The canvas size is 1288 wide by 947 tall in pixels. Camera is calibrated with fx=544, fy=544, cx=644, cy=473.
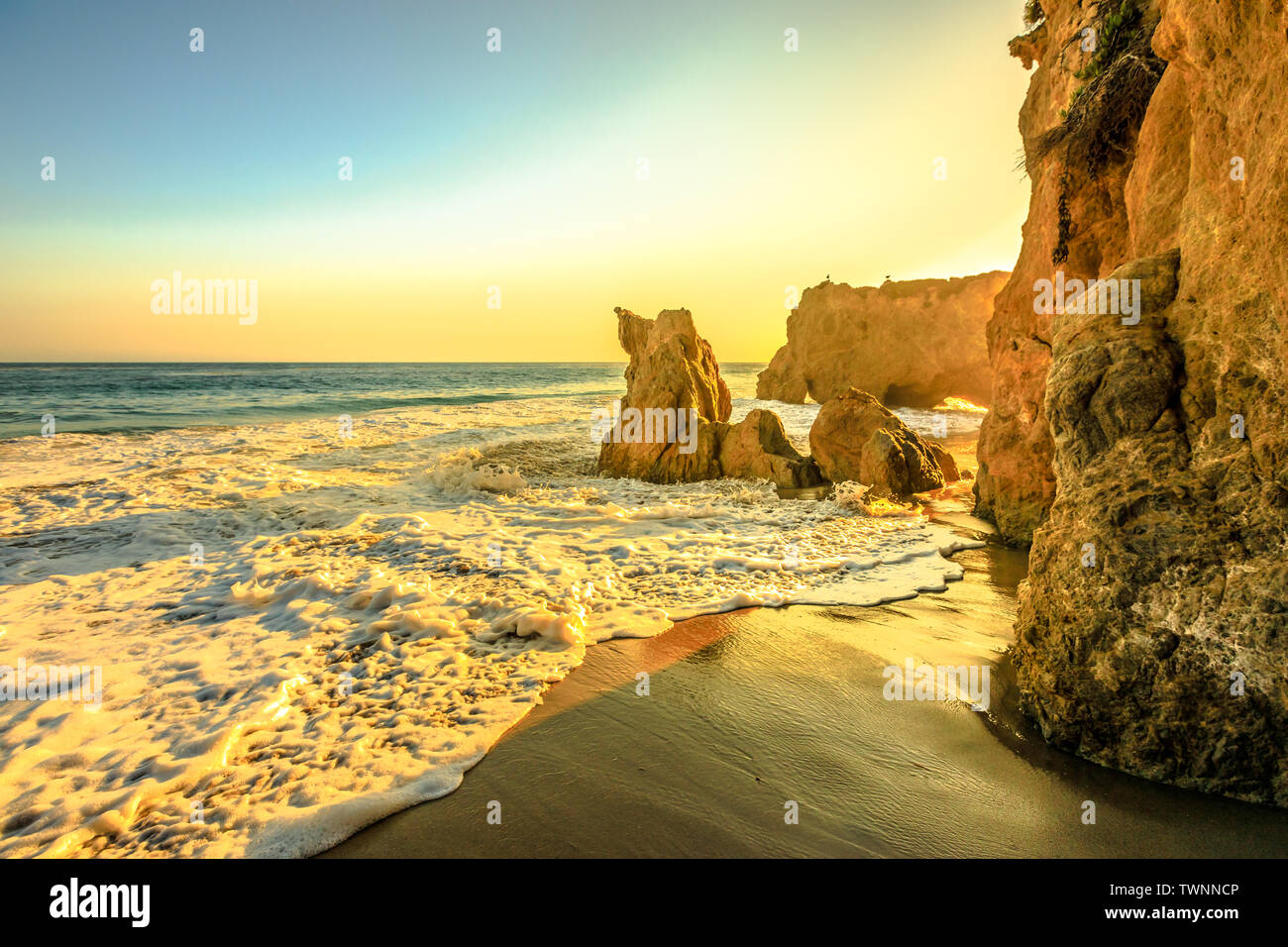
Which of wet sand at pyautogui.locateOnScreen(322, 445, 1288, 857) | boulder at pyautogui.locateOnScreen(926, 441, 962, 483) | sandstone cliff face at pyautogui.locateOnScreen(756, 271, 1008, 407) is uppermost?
sandstone cliff face at pyautogui.locateOnScreen(756, 271, 1008, 407)

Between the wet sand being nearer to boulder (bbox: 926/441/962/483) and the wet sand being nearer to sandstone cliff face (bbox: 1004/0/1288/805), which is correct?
sandstone cliff face (bbox: 1004/0/1288/805)

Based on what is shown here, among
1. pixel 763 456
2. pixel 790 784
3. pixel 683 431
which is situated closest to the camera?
pixel 790 784

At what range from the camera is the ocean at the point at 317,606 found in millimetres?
2967

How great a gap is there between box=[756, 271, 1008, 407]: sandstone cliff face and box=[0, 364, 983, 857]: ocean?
2459 cm

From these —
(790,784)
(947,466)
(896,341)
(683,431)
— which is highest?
(896,341)

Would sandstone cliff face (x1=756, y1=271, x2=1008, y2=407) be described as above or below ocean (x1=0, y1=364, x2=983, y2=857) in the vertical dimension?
above

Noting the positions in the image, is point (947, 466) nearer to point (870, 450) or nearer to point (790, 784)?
point (870, 450)

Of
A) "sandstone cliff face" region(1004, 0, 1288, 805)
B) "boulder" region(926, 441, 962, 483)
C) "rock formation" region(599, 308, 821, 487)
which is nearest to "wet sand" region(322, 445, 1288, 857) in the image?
"sandstone cliff face" region(1004, 0, 1288, 805)

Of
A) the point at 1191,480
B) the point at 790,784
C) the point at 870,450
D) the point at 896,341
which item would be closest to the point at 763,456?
the point at 870,450

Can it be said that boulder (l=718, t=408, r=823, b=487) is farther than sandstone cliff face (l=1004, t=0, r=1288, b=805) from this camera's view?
Yes

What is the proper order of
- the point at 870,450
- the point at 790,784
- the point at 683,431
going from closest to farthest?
the point at 790,784, the point at 870,450, the point at 683,431

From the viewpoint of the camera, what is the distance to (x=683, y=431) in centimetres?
1161

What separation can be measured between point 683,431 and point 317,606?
25.7ft

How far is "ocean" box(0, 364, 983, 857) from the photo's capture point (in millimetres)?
2967
